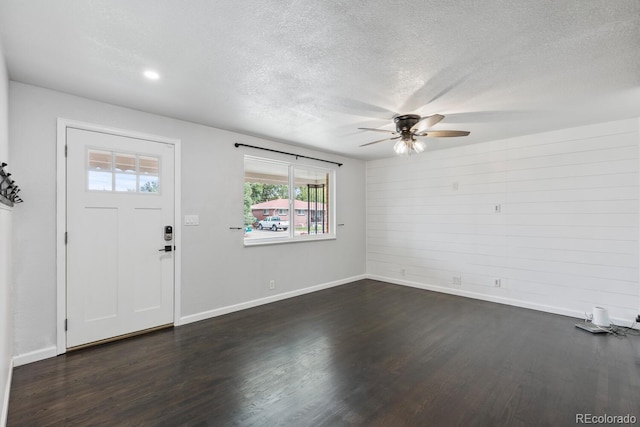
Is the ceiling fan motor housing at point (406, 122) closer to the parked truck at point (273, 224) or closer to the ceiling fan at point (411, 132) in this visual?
the ceiling fan at point (411, 132)

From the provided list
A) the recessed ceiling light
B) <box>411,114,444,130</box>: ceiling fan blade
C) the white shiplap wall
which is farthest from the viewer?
the white shiplap wall

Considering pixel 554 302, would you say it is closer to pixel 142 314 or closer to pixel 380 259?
pixel 380 259

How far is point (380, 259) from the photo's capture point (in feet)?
20.1

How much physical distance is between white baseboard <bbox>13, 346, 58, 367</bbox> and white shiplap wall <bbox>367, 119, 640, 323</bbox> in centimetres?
502

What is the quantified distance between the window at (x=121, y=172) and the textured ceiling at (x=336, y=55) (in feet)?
1.84

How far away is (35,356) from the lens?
8.90 ft

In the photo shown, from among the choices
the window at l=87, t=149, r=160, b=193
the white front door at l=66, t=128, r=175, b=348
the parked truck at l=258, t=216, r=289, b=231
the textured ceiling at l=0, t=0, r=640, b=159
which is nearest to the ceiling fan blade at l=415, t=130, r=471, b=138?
the textured ceiling at l=0, t=0, r=640, b=159

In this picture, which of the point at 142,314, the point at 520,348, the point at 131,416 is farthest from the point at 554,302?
the point at 142,314

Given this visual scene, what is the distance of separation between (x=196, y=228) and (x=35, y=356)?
1.86 metres

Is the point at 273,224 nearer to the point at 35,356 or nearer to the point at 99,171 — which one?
the point at 99,171

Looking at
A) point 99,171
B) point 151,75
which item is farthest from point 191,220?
point 151,75

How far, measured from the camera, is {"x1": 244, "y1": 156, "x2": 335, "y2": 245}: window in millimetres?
4520

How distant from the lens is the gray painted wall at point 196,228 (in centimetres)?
269

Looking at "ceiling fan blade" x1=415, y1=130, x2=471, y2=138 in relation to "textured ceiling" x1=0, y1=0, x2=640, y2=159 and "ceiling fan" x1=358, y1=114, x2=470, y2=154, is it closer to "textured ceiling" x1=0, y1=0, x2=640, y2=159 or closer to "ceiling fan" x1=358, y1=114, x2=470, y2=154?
"ceiling fan" x1=358, y1=114, x2=470, y2=154
